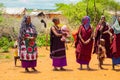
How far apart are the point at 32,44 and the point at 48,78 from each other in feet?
4.62

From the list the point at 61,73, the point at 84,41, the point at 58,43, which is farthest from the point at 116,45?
the point at 61,73

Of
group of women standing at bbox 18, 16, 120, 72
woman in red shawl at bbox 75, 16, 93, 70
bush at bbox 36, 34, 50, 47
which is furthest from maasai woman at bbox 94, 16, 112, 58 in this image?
bush at bbox 36, 34, 50, 47

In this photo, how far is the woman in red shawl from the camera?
1136cm

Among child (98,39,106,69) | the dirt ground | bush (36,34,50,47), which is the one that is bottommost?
the dirt ground

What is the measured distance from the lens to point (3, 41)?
67.4ft

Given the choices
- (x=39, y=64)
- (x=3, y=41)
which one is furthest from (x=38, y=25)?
(x=39, y=64)

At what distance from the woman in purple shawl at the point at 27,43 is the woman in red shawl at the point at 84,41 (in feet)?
4.69

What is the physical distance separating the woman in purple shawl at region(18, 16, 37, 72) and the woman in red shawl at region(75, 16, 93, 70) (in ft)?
4.69

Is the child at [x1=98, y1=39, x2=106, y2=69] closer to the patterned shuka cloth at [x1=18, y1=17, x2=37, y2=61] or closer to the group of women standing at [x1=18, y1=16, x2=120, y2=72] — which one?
the group of women standing at [x1=18, y1=16, x2=120, y2=72]

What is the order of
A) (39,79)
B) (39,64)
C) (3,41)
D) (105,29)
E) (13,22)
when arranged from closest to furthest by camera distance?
1. (39,79)
2. (105,29)
3. (39,64)
4. (3,41)
5. (13,22)

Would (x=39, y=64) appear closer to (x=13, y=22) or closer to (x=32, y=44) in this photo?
(x=32, y=44)

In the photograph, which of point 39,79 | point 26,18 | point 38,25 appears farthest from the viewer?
point 38,25

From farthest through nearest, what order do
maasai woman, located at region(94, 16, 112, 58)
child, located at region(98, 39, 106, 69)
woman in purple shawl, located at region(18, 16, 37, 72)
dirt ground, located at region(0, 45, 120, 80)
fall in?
maasai woman, located at region(94, 16, 112, 58) < child, located at region(98, 39, 106, 69) < woman in purple shawl, located at region(18, 16, 37, 72) < dirt ground, located at region(0, 45, 120, 80)

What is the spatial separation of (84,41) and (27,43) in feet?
5.80
